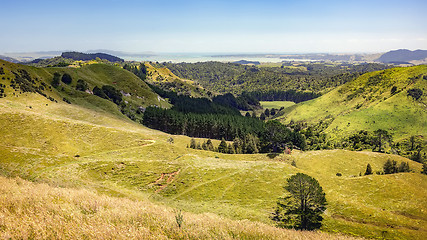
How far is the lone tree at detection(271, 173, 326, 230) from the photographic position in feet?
131

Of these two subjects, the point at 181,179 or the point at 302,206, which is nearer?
the point at 302,206

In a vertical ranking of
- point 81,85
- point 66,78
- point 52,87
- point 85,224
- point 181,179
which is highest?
point 66,78

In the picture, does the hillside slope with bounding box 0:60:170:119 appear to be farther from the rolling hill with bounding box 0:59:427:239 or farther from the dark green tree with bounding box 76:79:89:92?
the rolling hill with bounding box 0:59:427:239

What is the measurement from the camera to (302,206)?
43719mm

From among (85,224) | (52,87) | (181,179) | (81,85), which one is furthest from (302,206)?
(81,85)

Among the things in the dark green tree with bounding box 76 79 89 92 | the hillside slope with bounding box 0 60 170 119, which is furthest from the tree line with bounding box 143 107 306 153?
the dark green tree with bounding box 76 79 89 92

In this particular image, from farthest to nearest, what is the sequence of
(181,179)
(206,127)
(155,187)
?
(206,127) < (181,179) < (155,187)

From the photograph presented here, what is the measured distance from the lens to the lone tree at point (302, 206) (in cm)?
3994

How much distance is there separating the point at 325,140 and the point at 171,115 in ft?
446

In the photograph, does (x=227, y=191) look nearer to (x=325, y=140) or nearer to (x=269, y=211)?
(x=269, y=211)

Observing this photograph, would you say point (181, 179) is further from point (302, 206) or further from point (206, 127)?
point (206, 127)

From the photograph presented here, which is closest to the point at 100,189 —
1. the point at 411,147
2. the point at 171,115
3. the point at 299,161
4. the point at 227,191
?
the point at 227,191

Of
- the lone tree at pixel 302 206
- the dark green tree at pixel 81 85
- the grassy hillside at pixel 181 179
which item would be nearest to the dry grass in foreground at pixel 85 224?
the grassy hillside at pixel 181 179

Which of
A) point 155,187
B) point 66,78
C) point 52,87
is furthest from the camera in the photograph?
point 66,78
